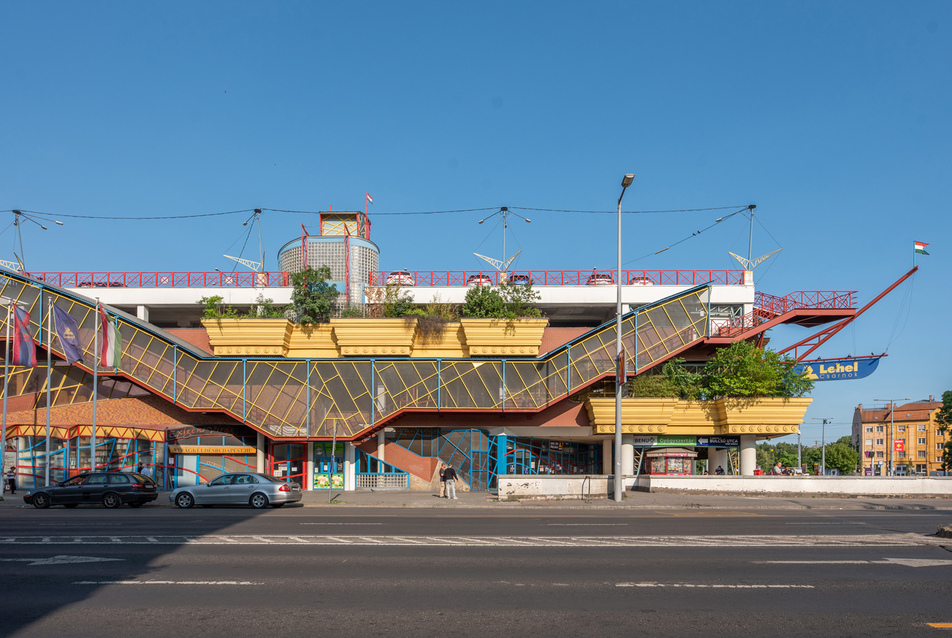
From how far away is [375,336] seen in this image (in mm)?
35719

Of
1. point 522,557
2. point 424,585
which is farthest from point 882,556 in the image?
point 424,585

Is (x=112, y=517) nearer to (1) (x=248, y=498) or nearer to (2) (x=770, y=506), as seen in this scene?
(1) (x=248, y=498)

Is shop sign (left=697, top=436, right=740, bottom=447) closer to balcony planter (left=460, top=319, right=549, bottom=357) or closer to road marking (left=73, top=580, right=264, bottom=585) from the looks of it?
balcony planter (left=460, top=319, right=549, bottom=357)

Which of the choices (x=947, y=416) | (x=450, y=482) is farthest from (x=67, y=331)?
(x=947, y=416)

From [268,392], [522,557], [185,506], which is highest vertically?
[268,392]

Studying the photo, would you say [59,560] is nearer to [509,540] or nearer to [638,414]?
[509,540]

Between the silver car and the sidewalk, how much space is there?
5.03ft

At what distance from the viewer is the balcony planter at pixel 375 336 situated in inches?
1404

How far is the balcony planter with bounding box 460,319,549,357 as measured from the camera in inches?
1398

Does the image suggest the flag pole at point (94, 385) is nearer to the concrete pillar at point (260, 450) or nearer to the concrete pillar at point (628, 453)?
the concrete pillar at point (260, 450)

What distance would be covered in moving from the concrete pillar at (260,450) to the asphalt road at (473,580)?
1744 centimetres

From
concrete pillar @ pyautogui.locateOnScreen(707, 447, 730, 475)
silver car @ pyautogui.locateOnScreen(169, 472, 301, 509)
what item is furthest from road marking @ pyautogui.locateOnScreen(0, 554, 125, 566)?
concrete pillar @ pyautogui.locateOnScreen(707, 447, 730, 475)

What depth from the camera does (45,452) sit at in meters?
33.1

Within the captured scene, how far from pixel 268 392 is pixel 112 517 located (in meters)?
14.0
